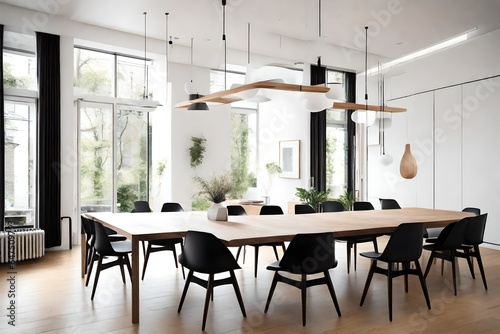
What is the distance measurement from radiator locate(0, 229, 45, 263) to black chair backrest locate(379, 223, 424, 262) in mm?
4860

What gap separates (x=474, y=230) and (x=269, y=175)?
628 cm

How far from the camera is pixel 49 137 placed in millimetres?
6820

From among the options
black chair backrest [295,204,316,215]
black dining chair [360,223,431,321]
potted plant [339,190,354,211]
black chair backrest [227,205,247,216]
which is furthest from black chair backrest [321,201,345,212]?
potted plant [339,190,354,211]

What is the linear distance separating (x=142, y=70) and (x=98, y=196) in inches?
105

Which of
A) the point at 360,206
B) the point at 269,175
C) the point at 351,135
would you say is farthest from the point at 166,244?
the point at 351,135

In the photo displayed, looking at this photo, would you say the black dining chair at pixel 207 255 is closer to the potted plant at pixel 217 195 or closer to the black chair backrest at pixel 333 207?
the potted plant at pixel 217 195

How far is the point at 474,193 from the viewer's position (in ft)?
24.4

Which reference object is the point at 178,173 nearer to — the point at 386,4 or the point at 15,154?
the point at 15,154

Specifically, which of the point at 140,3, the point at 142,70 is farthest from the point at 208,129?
the point at 140,3

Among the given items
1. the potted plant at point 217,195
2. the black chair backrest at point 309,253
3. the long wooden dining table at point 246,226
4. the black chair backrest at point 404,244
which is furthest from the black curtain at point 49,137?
the black chair backrest at point 404,244

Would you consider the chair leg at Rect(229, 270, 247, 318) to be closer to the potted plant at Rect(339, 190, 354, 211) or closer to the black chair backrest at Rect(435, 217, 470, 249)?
the black chair backrest at Rect(435, 217, 470, 249)

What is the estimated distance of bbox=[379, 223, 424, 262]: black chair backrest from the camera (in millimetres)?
3947

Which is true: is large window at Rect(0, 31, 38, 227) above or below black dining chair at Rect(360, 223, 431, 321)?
above

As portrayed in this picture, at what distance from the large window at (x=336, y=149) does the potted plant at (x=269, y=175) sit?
1.30 meters
